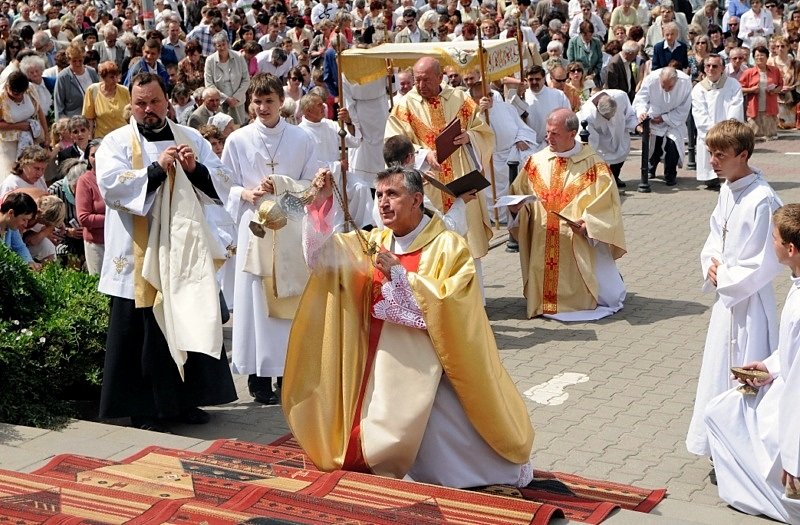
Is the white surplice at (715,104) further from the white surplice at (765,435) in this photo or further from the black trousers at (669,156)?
the white surplice at (765,435)

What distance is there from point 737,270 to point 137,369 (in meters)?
3.32

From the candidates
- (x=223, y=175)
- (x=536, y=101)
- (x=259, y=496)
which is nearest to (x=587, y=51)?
(x=536, y=101)

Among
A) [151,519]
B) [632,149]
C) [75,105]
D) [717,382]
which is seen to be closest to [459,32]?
[632,149]

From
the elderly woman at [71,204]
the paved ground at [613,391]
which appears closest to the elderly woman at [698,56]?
the paved ground at [613,391]

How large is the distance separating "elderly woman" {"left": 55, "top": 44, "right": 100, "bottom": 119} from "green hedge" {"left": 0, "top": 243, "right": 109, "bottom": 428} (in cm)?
671

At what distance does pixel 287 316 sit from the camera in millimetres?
7551

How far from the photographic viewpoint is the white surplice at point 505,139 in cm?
1172

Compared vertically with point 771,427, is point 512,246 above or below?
below

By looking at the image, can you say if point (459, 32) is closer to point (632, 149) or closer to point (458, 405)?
point (632, 149)

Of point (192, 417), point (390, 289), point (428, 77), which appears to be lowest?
point (192, 417)

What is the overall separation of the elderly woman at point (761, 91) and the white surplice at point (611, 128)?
3.99 m

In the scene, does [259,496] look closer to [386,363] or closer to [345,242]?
[386,363]

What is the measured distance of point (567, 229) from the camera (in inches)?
391

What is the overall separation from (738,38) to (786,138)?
10.9 ft
